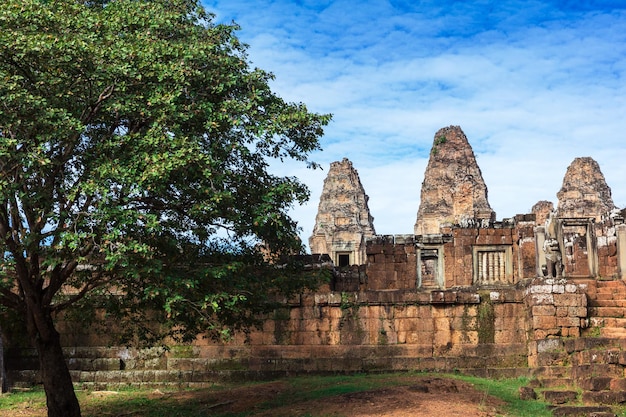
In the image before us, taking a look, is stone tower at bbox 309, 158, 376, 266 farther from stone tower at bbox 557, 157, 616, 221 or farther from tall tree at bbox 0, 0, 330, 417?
tall tree at bbox 0, 0, 330, 417

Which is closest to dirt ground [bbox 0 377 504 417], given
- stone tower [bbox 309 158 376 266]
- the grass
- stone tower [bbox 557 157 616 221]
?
the grass

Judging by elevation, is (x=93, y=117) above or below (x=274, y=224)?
above

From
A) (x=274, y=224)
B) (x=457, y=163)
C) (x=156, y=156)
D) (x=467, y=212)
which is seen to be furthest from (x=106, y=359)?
(x=457, y=163)

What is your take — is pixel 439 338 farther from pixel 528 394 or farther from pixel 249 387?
pixel 249 387

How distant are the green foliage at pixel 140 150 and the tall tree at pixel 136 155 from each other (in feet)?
0.09

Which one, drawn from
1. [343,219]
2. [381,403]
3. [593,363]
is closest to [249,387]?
[381,403]

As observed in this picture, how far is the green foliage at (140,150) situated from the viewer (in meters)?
10.7

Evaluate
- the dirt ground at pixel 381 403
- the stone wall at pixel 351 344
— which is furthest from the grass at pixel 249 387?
the stone wall at pixel 351 344

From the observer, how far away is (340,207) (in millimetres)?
44969

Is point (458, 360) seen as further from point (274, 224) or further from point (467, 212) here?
point (467, 212)

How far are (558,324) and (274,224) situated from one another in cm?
709

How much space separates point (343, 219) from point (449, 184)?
6.36 metres

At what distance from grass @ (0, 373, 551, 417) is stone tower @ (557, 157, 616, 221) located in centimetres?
2950

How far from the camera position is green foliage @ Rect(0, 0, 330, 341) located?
10734 mm
